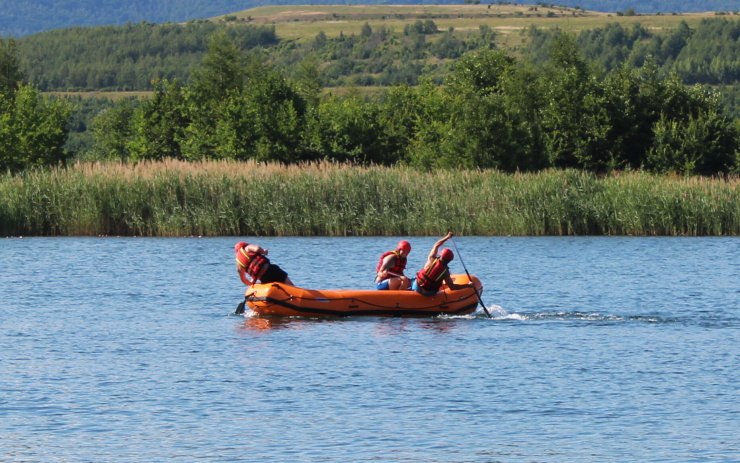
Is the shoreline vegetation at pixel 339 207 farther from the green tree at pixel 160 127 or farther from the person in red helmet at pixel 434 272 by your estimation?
the green tree at pixel 160 127

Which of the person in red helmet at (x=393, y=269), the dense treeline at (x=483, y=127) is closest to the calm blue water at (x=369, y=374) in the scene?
the person in red helmet at (x=393, y=269)

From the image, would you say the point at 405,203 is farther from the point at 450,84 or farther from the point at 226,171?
the point at 450,84

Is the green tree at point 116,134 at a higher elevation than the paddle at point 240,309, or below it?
below

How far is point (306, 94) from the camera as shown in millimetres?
85188

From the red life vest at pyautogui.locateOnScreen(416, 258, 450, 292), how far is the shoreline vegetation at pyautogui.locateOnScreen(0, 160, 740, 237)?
1802 cm

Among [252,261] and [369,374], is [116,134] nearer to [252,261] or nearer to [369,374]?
[252,261]

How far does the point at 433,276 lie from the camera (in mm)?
27234

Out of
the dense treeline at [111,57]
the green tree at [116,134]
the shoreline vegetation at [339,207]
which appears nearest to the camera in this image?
the shoreline vegetation at [339,207]

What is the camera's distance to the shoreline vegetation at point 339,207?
45.5 metres

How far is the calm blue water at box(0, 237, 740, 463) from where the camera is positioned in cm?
1747

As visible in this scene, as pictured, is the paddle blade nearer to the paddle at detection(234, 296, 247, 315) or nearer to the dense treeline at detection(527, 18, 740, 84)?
the paddle at detection(234, 296, 247, 315)

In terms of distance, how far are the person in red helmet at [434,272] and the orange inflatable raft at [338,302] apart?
14 centimetres

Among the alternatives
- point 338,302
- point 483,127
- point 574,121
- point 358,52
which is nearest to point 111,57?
point 358,52

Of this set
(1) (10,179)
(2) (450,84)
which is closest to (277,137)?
(2) (450,84)
